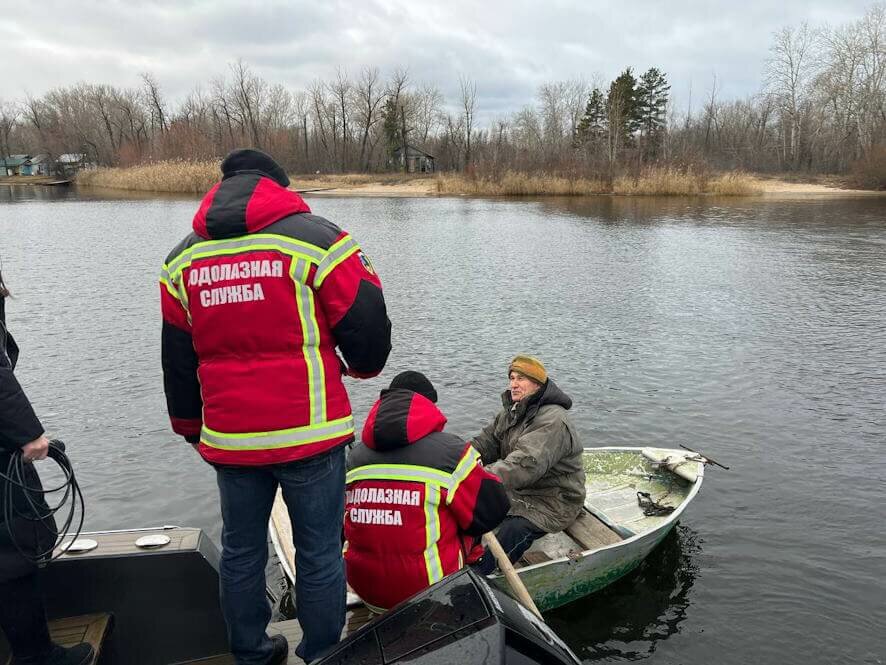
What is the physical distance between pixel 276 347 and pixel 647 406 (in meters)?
7.78

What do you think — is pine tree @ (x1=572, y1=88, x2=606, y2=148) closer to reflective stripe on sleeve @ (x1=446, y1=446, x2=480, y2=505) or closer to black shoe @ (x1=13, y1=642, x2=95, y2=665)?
reflective stripe on sleeve @ (x1=446, y1=446, x2=480, y2=505)

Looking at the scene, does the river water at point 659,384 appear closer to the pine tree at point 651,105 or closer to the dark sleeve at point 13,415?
the dark sleeve at point 13,415

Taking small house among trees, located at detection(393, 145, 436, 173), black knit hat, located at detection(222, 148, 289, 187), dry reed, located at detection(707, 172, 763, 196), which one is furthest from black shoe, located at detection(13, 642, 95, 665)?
small house among trees, located at detection(393, 145, 436, 173)

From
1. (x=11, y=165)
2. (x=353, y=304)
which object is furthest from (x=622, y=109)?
(x=11, y=165)

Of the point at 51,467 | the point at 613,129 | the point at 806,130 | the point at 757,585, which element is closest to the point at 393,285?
the point at 51,467

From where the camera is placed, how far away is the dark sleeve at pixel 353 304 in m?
2.38

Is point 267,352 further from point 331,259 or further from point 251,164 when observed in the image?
point 251,164

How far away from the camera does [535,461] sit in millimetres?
4492

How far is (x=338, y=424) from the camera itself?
2.50 meters

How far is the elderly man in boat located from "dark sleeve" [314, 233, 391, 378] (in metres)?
2.13

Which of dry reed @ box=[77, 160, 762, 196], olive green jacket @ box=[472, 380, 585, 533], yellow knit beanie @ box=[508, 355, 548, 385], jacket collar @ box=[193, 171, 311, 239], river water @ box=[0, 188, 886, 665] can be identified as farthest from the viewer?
dry reed @ box=[77, 160, 762, 196]

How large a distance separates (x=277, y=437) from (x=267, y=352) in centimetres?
31

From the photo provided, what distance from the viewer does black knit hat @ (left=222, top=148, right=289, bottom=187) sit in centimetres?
252

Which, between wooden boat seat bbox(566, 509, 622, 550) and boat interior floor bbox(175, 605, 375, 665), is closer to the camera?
boat interior floor bbox(175, 605, 375, 665)
